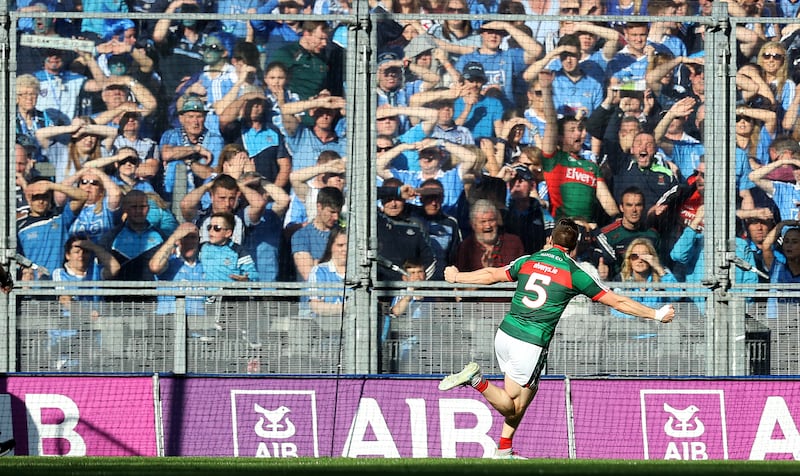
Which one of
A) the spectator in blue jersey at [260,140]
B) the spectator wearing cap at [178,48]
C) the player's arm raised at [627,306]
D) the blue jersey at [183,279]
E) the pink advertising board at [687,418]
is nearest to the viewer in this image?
the player's arm raised at [627,306]

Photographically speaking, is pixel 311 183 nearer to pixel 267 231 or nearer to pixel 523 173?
pixel 267 231

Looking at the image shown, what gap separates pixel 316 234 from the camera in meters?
13.7

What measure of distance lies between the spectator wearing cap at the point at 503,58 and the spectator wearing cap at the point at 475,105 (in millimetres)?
63

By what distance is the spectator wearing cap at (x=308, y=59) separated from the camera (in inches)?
542

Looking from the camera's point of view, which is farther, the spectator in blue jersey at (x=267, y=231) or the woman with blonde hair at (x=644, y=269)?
the woman with blonde hair at (x=644, y=269)

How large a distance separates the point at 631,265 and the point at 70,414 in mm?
5830

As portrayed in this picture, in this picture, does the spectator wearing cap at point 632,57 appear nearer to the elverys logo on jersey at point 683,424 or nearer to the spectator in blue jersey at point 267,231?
the elverys logo on jersey at point 683,424

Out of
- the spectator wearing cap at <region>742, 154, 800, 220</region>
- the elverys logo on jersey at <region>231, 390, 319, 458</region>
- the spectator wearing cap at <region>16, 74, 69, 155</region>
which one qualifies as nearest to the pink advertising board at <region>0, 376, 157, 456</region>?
the elverys logo on jersey at <region>231, 390, 319, 458</region>

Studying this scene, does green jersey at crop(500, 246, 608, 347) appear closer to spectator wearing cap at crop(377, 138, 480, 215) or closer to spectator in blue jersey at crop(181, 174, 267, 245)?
spectator wearing cap at crop(377, 138, 480, 215)

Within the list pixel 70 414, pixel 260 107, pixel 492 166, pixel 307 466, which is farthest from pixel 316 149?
pixel 307 466

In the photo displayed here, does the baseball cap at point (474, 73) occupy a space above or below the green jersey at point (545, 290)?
above

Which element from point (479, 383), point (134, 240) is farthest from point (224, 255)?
point (479, 383)

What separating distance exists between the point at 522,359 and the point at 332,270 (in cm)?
396

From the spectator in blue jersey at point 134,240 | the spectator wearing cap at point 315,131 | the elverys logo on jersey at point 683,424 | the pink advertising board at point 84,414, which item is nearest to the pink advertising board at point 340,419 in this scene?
the pink advertising board at point 84,414
